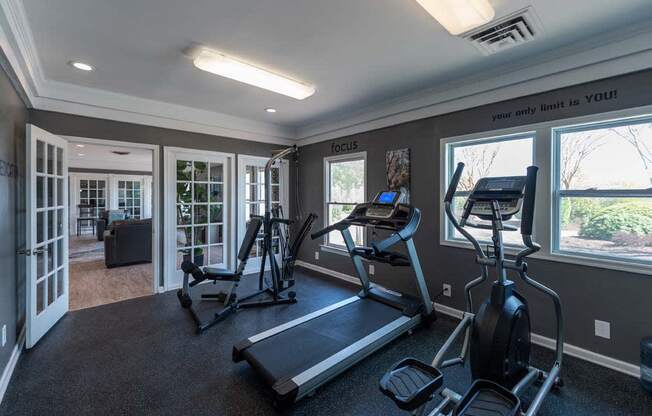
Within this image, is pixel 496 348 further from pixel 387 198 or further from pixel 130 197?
pixel 130 197

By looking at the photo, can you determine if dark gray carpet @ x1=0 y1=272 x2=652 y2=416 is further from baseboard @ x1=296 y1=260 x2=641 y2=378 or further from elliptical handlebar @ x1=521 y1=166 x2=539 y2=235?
elliptical handlebar @ x1=521 y1=166 x2=539 y2=235

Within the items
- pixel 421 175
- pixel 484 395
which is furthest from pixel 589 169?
A: pixel 484 395

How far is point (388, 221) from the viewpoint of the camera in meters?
2.94

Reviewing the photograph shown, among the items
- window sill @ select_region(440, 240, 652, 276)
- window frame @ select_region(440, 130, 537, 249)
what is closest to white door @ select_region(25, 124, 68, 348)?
window frame @ select_region(440, 130, 537, 249)

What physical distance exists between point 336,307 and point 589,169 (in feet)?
8.80

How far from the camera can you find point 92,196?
10.2 m

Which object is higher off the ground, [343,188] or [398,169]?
[398,169]

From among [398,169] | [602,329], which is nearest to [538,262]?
[602,329]

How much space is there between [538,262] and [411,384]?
1.98m

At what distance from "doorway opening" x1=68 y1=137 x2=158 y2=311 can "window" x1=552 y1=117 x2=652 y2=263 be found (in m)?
4.68

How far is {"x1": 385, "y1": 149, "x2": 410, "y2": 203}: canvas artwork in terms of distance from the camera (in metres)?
3.84

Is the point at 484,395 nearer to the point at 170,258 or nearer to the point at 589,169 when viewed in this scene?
the point at 589,169

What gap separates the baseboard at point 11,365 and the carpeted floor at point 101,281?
0.94 metres

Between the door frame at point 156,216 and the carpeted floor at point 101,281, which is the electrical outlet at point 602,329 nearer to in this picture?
the door frame at point 156,216
